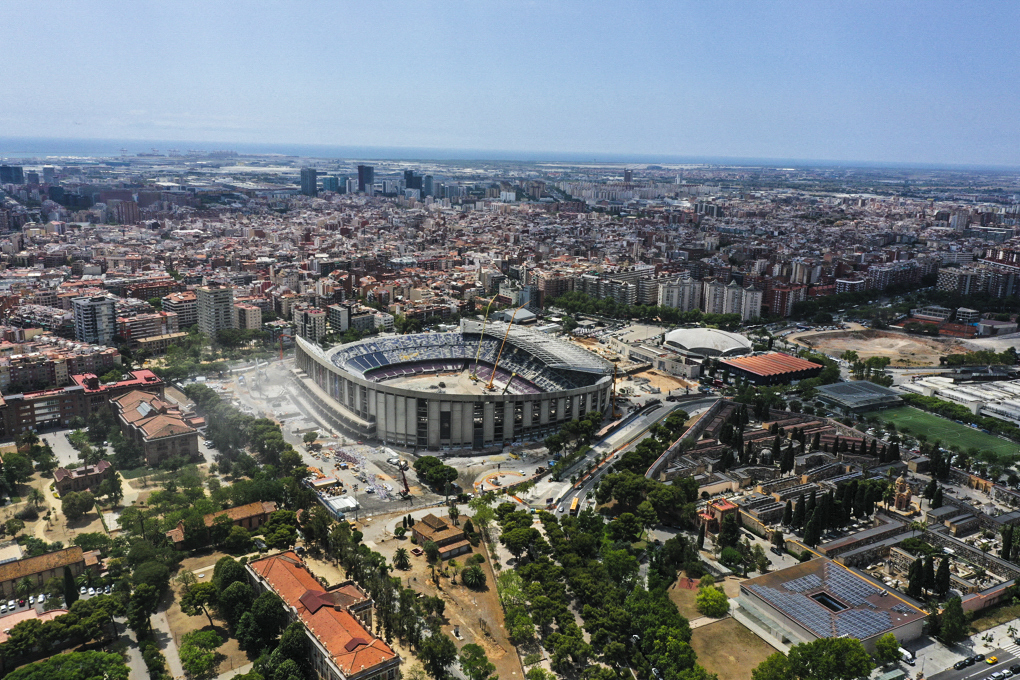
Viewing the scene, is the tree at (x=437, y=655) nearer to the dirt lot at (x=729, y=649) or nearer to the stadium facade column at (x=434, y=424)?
the dirt lot at (x=729, y=649)

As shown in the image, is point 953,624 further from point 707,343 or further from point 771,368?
point 707,343

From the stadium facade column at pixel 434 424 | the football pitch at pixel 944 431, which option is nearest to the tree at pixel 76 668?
the stadium facade column at pixel 434 424

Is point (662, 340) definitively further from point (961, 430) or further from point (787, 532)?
point (787, 532)

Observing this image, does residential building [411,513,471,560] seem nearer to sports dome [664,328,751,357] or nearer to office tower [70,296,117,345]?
sports dome [664,328,751,357]

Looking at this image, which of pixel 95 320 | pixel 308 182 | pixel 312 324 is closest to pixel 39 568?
pixel 95 320

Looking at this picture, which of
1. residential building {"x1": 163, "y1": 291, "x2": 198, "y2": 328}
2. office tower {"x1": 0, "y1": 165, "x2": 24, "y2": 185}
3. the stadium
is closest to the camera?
the stadium

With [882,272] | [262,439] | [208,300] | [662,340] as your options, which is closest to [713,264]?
[882,272]

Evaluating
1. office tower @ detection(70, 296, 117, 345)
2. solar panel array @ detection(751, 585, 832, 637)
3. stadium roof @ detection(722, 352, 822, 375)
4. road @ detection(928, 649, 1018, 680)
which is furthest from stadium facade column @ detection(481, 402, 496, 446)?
office tower @ detection(70, 296, 117, 345)
